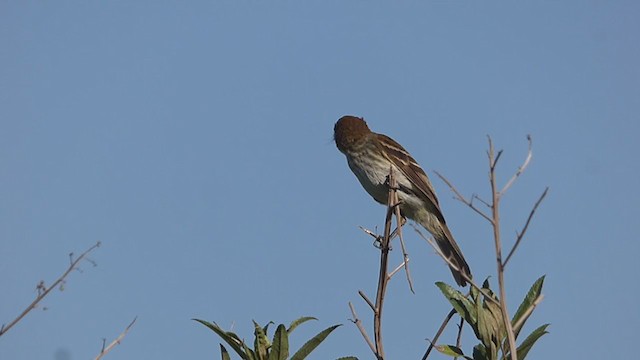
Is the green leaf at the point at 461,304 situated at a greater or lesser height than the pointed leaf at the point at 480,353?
greater

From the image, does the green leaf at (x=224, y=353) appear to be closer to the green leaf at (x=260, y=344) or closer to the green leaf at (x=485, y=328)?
the green leaf at (x=260, y=344)

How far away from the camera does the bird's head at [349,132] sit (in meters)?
8.98

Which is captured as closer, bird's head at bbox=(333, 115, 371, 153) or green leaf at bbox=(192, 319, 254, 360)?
green leaf at bbox=(192, 319, 254, 360)

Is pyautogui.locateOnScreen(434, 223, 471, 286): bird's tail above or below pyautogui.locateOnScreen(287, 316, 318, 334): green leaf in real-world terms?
above

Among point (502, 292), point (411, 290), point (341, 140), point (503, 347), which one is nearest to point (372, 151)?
point (341, 140)

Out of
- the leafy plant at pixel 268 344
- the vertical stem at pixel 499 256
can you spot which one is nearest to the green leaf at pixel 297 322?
the leafy plant at pixel 268 344

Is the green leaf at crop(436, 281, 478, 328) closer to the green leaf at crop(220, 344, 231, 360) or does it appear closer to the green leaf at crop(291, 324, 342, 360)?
the green leaf at crop(291, 324, 342, 360)

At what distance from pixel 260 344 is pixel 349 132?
5.89 meters

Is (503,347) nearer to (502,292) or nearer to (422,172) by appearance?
(502,292)

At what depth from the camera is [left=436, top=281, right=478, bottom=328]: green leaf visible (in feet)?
10.9

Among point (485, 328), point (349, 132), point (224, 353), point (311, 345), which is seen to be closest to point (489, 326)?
point (485, 328)

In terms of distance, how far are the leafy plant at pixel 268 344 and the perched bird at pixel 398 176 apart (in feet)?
16.9

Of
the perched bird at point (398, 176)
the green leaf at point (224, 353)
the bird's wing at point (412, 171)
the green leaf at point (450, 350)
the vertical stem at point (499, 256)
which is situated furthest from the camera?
the bird's wing at point (412, 171)

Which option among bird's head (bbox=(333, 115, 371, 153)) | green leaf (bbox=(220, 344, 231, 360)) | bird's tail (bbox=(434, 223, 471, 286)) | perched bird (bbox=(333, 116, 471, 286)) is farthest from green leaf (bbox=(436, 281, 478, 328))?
bird's head (bbox=(333, 115, 371, 153))
